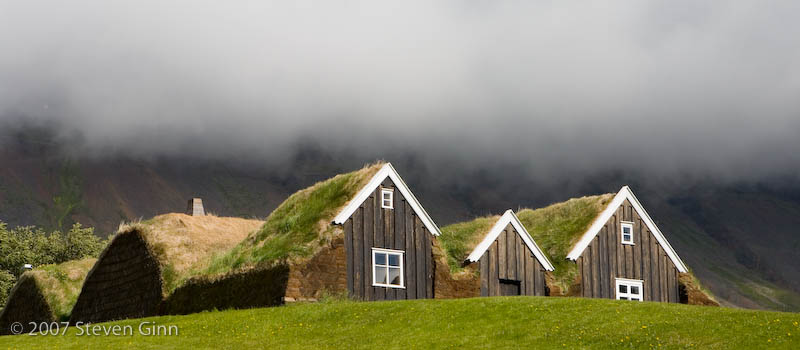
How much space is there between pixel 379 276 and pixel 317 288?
3417 millimetres

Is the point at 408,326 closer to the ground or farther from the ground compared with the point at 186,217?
closer to the ground

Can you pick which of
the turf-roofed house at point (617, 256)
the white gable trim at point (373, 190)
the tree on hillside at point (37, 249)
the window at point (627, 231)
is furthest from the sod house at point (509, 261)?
the tree on hillside at point (37, 249)

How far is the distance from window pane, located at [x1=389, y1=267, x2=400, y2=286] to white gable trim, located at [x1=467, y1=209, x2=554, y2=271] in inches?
147

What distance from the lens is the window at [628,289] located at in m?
51.0

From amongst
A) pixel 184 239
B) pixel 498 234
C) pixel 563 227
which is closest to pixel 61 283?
pixel 184 239

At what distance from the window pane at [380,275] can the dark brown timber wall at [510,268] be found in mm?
5110

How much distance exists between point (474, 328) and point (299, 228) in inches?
556

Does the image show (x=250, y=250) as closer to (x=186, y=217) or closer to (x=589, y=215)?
(x=186, y=217)

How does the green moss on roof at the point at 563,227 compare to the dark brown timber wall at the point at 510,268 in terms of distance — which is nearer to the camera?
the dark brown timber wall at the point at 510,268

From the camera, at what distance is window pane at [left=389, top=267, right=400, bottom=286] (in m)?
44.5

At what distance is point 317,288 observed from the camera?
137ft

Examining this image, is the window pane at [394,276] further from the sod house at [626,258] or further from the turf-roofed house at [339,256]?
the sod house at [626,258]

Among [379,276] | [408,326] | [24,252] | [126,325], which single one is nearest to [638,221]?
[379,276]

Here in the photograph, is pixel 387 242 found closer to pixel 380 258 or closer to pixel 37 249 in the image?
pixel 380 258
